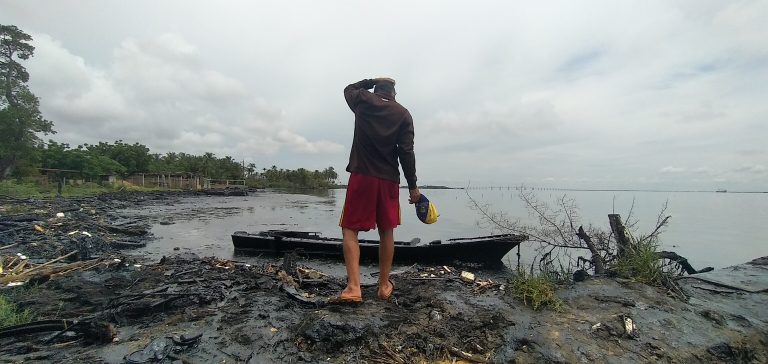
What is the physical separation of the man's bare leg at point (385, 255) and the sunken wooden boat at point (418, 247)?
20.6ft

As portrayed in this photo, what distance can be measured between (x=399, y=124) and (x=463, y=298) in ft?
6.76

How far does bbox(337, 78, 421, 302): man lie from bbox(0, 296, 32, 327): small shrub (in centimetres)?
347

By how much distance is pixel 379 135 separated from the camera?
3664 millimetres

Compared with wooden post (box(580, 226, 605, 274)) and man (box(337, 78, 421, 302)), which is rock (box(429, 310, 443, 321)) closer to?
man (box(337, 78, 421, 302))

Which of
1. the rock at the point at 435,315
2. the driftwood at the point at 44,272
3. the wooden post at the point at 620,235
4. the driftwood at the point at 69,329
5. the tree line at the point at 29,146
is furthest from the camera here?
the tree line at the point at 29,146

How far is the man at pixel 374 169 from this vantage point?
364cm

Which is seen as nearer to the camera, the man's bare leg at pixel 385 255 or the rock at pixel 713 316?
the rock at pixel 713 316

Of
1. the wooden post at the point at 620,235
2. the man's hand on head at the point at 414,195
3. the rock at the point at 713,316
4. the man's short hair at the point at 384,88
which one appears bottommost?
the rock at the point at 713,316

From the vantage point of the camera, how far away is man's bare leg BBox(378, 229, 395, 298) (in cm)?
378

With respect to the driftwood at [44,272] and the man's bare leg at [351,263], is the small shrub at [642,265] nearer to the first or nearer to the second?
the man's bare leg at [351,263]

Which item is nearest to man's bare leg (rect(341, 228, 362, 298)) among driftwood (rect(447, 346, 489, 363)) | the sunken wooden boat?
driftwood (rect(447, 346, 489, 363))

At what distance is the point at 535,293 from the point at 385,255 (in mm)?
1665

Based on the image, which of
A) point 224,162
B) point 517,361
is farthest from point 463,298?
point 224,162

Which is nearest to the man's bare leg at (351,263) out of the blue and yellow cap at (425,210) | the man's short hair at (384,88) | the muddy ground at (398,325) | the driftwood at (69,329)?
the muddy ground at (398,325)
